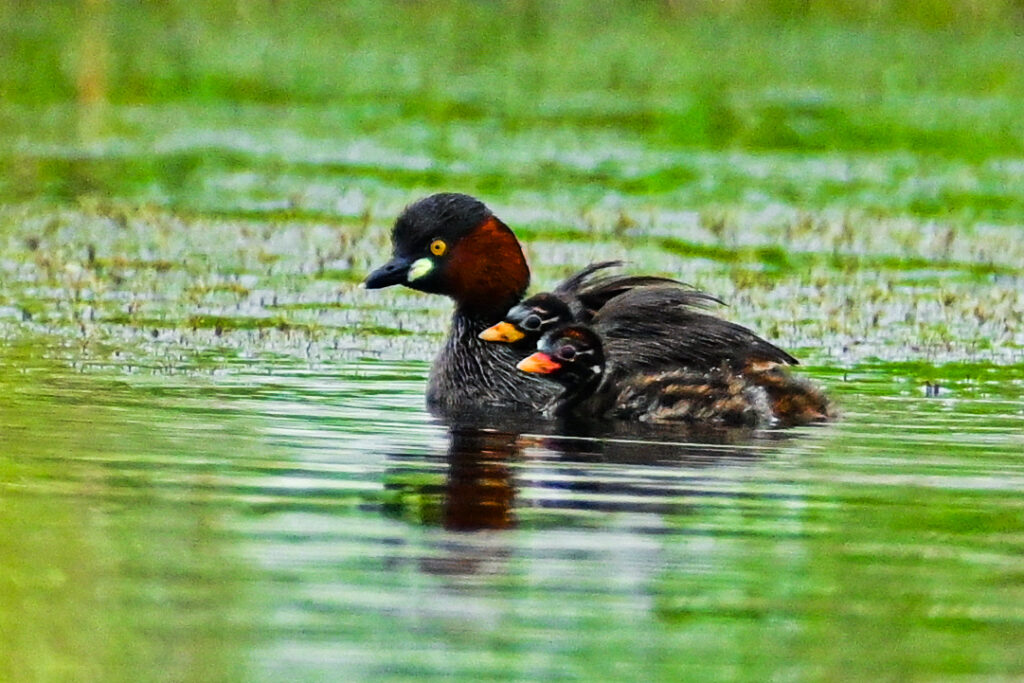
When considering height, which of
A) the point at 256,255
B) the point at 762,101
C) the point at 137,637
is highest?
the point at 762,101

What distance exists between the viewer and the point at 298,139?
71.6 ft

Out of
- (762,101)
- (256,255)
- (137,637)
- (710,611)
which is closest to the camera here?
(137,637)

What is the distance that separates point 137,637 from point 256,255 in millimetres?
9378

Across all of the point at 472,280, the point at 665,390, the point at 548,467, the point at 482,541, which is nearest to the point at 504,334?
the point at 472,280

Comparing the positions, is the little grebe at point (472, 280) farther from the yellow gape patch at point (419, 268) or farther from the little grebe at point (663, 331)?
the little grebe at point (663, 331)

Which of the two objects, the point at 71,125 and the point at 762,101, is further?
the point at 762,101

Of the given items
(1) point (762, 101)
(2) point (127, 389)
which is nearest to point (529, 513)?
(2) point (127, 389)

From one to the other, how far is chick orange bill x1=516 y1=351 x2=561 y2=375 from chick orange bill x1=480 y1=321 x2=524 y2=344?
1.63 ft

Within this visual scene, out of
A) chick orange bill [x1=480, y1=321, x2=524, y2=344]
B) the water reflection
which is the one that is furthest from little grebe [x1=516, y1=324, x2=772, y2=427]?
chick orange bill [x1=480, y1=321, x2=524, y2=344]

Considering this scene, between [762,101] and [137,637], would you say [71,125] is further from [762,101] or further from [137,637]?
[137,637]

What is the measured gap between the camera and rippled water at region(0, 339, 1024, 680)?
19.7 feet

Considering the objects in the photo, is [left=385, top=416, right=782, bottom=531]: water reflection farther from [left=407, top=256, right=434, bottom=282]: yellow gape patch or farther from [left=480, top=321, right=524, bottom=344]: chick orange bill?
[left=407, top=256, right=434, bottom=282]: yellow gape patch

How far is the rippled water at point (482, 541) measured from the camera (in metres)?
6.01

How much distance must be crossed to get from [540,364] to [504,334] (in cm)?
63
